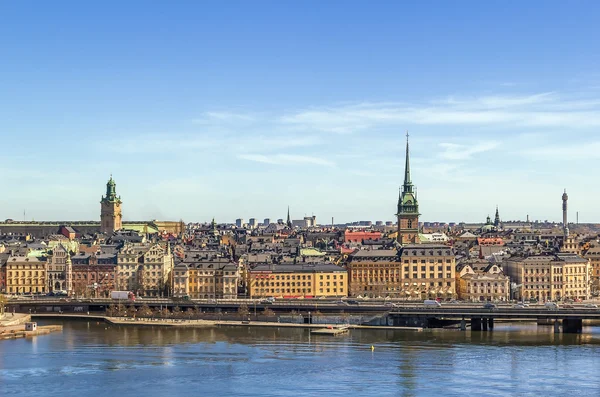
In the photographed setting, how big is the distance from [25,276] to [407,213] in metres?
45.3

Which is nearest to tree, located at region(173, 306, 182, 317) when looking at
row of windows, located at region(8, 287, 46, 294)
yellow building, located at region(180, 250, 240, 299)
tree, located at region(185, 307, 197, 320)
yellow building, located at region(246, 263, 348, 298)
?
tree, located at region(185, 307, 197, 320)

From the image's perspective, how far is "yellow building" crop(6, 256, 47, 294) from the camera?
106 m

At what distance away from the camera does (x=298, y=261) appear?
Result: 10394cm

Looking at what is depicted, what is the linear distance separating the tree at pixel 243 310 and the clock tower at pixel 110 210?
77219 millimetres

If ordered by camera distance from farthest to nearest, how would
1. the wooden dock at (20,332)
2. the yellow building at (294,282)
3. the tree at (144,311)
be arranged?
the yellow building at (294,282), the tree at (144,311), the wooden dock at (20,332)

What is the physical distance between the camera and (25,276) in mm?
106438

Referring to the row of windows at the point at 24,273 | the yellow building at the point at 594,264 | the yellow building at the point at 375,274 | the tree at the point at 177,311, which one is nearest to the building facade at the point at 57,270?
the row of windows at the point at 24,273

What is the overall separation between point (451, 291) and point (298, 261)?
1425 cm

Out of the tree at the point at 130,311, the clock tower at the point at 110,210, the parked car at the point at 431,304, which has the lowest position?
the tree at the point at 130,311

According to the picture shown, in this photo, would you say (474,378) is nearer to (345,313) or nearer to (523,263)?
(345,313)

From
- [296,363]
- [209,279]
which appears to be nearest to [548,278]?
[209,279]

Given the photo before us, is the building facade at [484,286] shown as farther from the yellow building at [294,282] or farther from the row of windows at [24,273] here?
the row of windows at [24,273]

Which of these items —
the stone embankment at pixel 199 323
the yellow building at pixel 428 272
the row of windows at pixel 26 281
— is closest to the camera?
the stone embankment at pixel 199 323

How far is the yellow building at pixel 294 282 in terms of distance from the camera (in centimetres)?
9956
